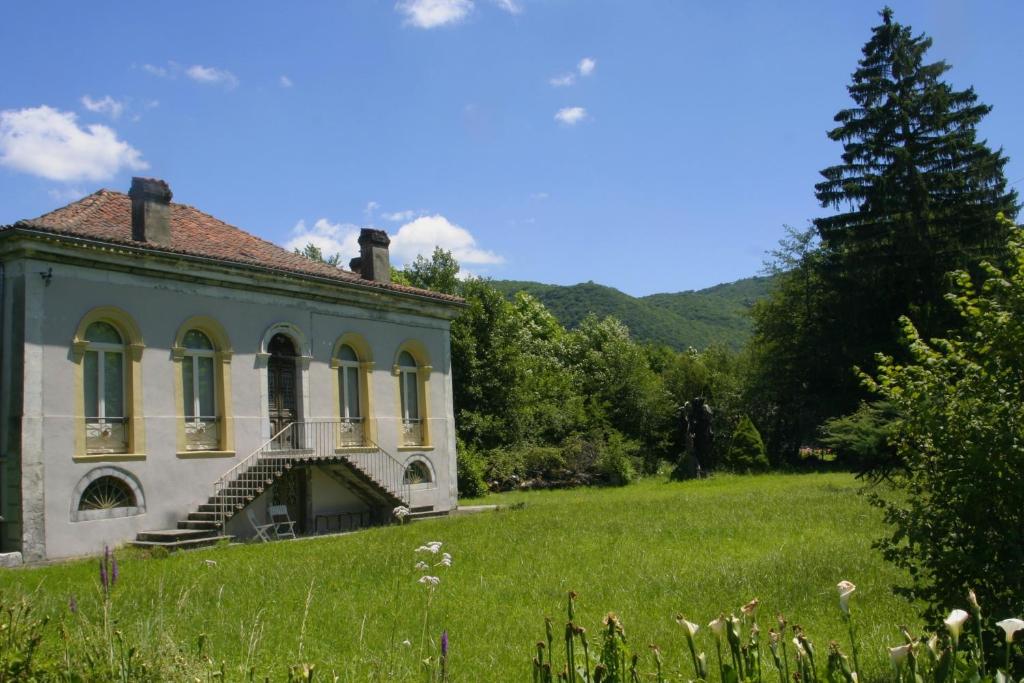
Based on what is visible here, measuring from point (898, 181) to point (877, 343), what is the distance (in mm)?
6577

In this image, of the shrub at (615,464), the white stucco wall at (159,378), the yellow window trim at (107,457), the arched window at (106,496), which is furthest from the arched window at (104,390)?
the shrub at (615,464)

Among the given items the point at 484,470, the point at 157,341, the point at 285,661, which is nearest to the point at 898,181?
the point at 484,470

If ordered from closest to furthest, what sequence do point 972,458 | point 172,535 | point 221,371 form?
point 972,458
point 172,535
point 221,371

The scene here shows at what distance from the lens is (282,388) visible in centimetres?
2041

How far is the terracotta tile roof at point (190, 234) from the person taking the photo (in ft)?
55.5

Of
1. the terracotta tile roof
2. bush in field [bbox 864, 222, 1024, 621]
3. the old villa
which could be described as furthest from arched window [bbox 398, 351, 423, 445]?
bush in field [bbox 864, 222, 1024, 621]

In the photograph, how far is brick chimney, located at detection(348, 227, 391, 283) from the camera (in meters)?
24.0

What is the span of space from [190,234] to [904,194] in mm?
26970

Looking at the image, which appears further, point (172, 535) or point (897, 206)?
point (897, 206)

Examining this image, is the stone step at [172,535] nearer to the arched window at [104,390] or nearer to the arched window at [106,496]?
the arched window at [106,496]

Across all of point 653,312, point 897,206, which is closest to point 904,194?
point 897,206

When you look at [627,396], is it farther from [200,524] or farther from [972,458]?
[972,458]

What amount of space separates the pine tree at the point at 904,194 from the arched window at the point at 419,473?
19963 mm

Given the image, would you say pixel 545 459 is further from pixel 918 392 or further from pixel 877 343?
pixel 918 392
